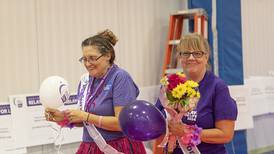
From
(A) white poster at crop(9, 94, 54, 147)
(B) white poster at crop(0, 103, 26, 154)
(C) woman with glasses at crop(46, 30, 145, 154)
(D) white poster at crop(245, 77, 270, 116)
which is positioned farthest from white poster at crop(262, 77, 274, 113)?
→ (C) woman with glasses at crop(46, 30, 145, 154)

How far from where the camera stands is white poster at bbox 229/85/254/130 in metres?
4.24

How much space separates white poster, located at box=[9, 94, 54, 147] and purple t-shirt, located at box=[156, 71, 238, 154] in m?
1.57

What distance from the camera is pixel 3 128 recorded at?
3002mm

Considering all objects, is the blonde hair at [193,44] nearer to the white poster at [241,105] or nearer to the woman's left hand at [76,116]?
the woman's left hand at [76,116]

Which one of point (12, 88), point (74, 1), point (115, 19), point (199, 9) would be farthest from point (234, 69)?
point (12, 88)

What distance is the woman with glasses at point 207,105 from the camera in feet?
6.13

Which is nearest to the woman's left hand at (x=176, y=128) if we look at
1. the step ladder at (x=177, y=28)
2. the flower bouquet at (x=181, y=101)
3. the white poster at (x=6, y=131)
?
the flower bouquet at (x=181, y=101)

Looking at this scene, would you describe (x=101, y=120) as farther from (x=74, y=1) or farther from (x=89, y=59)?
(x=74, y=1)

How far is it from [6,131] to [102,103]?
1.13 m

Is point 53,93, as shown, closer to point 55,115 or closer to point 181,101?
point 55,115

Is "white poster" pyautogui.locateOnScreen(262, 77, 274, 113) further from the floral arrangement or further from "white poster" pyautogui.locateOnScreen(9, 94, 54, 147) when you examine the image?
the floral arrangement

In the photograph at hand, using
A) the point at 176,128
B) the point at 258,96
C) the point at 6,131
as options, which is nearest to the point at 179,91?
the point at 176,128

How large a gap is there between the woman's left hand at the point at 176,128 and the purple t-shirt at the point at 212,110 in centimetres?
10

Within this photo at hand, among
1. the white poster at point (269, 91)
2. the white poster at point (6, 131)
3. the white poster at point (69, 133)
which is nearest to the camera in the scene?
the white poster at point (6, 131)
